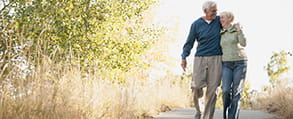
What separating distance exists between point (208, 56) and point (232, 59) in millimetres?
498

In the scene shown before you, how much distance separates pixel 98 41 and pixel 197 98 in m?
6.48

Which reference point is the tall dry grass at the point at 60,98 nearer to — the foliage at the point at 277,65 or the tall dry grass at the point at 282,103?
the tall dry grass at the point at 282,103

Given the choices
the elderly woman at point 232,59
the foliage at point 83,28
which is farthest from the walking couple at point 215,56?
the foliage at point 83,28

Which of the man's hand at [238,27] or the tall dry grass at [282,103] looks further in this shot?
the tall dry grass at [282,103]

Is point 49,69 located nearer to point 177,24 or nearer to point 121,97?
point 121,97

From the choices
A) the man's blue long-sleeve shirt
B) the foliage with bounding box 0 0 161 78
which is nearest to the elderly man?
the man's blue long-sleeve shirt

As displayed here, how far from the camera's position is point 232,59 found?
20.5 feet

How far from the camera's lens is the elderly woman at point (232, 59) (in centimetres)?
620

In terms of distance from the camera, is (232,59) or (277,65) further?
(277,65)

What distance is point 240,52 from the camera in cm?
634

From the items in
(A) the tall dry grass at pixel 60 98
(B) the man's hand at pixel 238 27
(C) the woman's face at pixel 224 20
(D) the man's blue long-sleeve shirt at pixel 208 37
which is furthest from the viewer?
(B) the man's hand at pixel 238 27

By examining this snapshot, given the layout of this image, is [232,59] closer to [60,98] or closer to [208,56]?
[208,56]

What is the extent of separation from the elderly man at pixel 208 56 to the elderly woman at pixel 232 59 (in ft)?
0.53

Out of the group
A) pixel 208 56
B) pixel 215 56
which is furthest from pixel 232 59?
pixel 208 56
